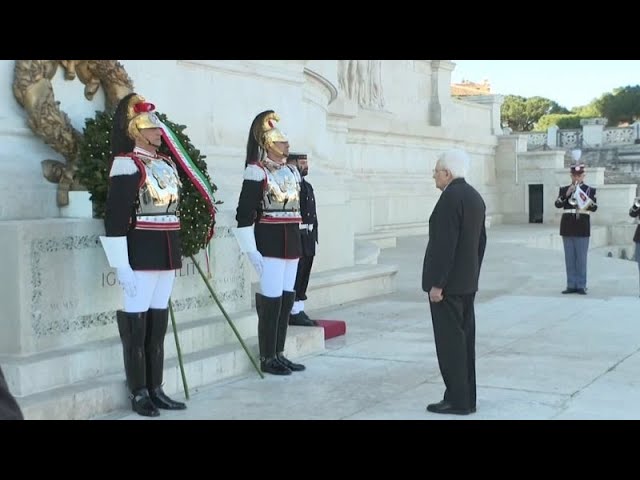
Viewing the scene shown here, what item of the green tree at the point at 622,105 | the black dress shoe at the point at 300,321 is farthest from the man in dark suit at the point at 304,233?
the green tree at the point at 622,105

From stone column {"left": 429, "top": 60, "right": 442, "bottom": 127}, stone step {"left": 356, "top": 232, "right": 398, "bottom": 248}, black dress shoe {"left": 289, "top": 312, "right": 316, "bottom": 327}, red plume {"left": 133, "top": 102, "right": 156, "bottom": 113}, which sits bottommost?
black dress shoe {"left": 289, "top": 312, "right": 316, "bottom": 327}

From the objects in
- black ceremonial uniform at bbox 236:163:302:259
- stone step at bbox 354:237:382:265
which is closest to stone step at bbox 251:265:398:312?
stone step at bbox 354:237:382:265

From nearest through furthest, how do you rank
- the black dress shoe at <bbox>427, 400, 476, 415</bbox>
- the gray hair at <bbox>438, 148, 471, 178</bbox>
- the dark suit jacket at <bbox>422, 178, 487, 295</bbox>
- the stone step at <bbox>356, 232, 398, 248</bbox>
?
the dark suit jacket at <bbox>422, 178, 487, 295</bbox> < the gray hair at <bbox>438, 148, 471, 178</bbox> < the black dress shoe at <bbox>427, 400, 476, 415</bbox> < the stone step at <bbox>356, 232, 398, 248</bbox>

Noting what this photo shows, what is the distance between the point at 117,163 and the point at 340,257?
21.3 feet

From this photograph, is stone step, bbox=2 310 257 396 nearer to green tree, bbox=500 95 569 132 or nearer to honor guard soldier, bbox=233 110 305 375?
honor guard soldier, bbox=233 110 305 375

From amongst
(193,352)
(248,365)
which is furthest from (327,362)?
(193,352)

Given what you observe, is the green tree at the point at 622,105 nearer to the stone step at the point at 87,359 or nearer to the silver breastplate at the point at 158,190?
the stone step at the point at 87,359

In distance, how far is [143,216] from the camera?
5762 mm

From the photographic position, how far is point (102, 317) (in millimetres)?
6441

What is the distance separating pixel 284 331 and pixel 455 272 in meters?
1.93

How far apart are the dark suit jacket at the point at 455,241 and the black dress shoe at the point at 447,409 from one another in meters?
0.76

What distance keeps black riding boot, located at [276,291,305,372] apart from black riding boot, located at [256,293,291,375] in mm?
88

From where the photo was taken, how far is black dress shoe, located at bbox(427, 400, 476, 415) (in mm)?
5934

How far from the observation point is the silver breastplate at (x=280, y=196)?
696 centimetres
